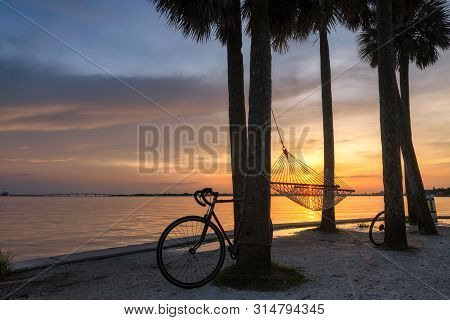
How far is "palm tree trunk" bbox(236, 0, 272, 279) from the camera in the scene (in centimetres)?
547

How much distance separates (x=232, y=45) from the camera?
7715mm

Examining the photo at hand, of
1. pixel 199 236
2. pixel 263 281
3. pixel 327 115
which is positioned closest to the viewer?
pixel 263 281

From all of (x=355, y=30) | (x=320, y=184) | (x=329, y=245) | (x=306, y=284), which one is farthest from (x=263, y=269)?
(x=355, y=30)

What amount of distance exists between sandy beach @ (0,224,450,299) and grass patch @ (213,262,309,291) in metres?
0.13

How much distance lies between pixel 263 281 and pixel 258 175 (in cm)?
142

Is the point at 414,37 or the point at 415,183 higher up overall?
the point at 414,37

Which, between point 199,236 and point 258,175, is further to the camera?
point 199,236

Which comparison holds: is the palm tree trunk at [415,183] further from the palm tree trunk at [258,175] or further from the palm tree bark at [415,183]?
the palm tree trunk at [258,175]

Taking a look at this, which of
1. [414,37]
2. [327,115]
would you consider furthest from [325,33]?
[414,37]

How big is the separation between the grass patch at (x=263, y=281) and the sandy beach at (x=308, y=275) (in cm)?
13

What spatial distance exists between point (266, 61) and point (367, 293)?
3433mm

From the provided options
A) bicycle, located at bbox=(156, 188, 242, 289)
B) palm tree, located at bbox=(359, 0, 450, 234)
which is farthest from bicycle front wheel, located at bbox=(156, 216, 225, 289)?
palm tree, located at bbox=(359, 0, 450, 234)

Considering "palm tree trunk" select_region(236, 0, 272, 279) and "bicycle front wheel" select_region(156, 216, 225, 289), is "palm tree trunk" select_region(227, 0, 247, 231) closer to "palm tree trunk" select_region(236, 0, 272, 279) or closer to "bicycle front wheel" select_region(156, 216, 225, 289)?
"bicycle front wheel" select_region(156, 216, 225, 289)

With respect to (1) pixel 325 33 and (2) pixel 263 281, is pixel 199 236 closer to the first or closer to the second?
(2) pixel 263 281
